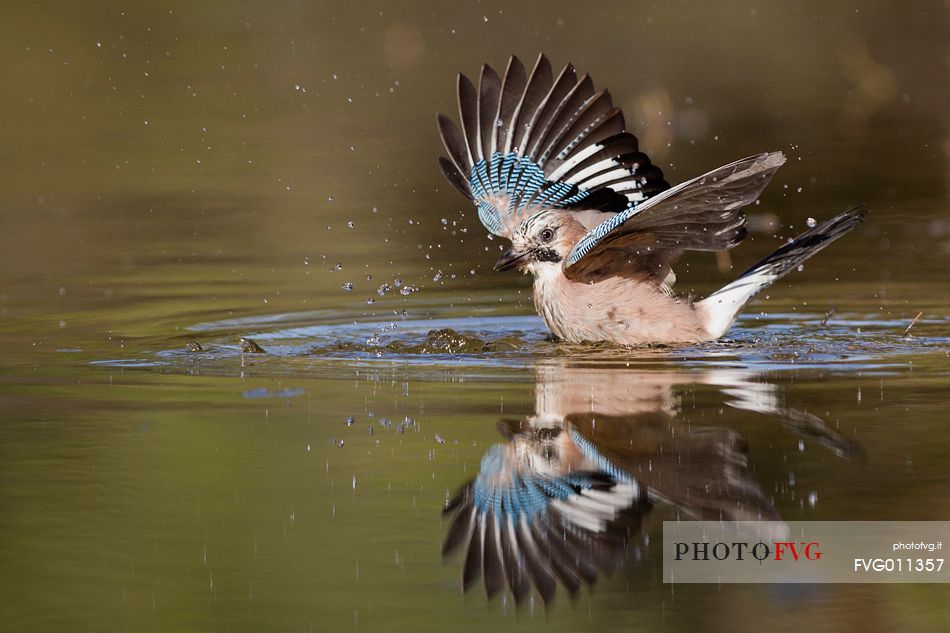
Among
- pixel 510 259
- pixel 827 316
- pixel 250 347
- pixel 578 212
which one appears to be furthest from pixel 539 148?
pixel 250 347

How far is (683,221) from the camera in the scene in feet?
26.3

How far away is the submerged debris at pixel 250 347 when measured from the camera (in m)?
8.40

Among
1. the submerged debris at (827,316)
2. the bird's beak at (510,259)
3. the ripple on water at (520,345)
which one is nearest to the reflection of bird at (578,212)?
the bird's beak at (510,259)

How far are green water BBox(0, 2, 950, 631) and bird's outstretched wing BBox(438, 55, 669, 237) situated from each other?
697 mm

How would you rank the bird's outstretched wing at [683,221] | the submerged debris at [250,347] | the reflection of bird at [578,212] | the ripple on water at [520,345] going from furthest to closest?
the reflection of bird at [578,212] → the submerged debris at [250,347] → the ripple on water at [520,345] → the bird's outstretched wing at [683,221]

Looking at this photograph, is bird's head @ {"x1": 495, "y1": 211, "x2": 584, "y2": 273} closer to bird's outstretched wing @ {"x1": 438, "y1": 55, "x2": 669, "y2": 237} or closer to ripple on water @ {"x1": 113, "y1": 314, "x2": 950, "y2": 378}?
bird's outstretched wing @ {"x1": 438, "y1": 55, "x2": 669, "y2": 237}

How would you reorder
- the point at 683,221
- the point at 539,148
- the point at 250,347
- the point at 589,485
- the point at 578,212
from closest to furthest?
the point at 589,485
the point at 683,221
the point at 250,347
the point at 539,148
the point at 578,212

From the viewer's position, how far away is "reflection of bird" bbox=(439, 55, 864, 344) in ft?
28.7

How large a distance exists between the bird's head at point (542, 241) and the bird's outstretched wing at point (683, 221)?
163 mm

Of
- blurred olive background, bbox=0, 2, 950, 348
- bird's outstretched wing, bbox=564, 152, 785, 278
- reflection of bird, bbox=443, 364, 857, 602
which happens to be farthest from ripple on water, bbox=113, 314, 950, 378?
reflection of bird, bbox=443, 364, 857, 602

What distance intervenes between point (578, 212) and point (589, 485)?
13.1ft

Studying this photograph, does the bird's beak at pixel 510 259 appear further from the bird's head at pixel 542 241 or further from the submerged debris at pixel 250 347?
the submerged debris at pixel 250 347

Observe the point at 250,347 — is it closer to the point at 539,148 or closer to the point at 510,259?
the point at 510,259

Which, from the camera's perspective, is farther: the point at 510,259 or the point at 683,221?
the point at 510,259
